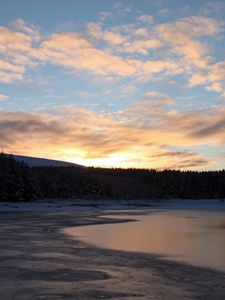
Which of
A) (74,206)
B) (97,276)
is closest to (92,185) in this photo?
(74,206)

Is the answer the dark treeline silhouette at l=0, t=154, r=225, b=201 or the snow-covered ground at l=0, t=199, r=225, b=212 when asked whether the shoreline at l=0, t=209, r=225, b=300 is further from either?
the dark treeline silhouette at l=0, t=154, r=225, b=201

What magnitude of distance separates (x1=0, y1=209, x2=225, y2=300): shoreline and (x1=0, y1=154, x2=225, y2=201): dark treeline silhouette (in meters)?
64.2

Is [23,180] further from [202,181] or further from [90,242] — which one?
[202,181]

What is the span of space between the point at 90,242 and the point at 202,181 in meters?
129

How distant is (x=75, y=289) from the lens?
11953mm

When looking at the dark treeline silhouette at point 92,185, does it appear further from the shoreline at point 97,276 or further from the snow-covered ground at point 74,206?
the shoreline at point 97,276

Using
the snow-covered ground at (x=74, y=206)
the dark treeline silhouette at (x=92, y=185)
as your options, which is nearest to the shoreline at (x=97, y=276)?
the snow-covered ground at (x=74, y=206)

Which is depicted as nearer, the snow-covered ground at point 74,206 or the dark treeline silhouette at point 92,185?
the snow-covered ground at point 74,206

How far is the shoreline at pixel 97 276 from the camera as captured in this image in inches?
454

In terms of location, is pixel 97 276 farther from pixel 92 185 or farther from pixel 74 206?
pixel 92 185

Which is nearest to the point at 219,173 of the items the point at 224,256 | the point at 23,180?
the point at 23,180

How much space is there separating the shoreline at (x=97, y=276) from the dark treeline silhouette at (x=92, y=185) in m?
64.2

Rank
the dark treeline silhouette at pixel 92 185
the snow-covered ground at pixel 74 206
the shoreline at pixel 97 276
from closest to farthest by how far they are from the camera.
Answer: the shoreline at pixel 97 276 → the snow-covered ground at pixel 74 206 → the dark treeline silhouette at pixel 92 185

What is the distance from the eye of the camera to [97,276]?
13930 mm
